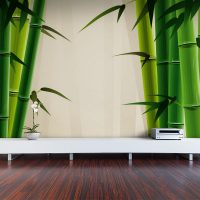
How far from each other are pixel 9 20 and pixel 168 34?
227 centimetres

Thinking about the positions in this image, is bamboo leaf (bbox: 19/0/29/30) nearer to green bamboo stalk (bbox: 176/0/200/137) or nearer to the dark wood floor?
the dark wood floor

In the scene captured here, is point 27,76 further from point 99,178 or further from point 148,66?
point 99,178

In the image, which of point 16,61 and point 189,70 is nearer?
point 189,70

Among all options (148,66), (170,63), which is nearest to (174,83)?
(170,63)

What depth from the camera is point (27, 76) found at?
4.38m

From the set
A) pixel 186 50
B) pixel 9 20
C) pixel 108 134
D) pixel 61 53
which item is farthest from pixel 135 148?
pixel 9 20

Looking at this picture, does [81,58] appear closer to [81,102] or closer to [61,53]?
[61,53]

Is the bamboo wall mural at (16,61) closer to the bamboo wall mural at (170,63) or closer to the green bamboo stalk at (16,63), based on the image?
the green bamboo stalk at (16,63)

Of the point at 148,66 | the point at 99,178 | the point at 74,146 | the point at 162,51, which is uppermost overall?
the point at 162,51

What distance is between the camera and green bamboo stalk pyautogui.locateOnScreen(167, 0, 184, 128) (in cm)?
432

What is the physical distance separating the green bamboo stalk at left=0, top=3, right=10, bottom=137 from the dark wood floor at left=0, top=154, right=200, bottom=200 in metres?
0.52

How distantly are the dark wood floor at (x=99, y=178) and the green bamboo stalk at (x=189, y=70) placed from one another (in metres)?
0.70

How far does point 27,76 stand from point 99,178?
2.14 meters

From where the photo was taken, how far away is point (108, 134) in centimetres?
446
